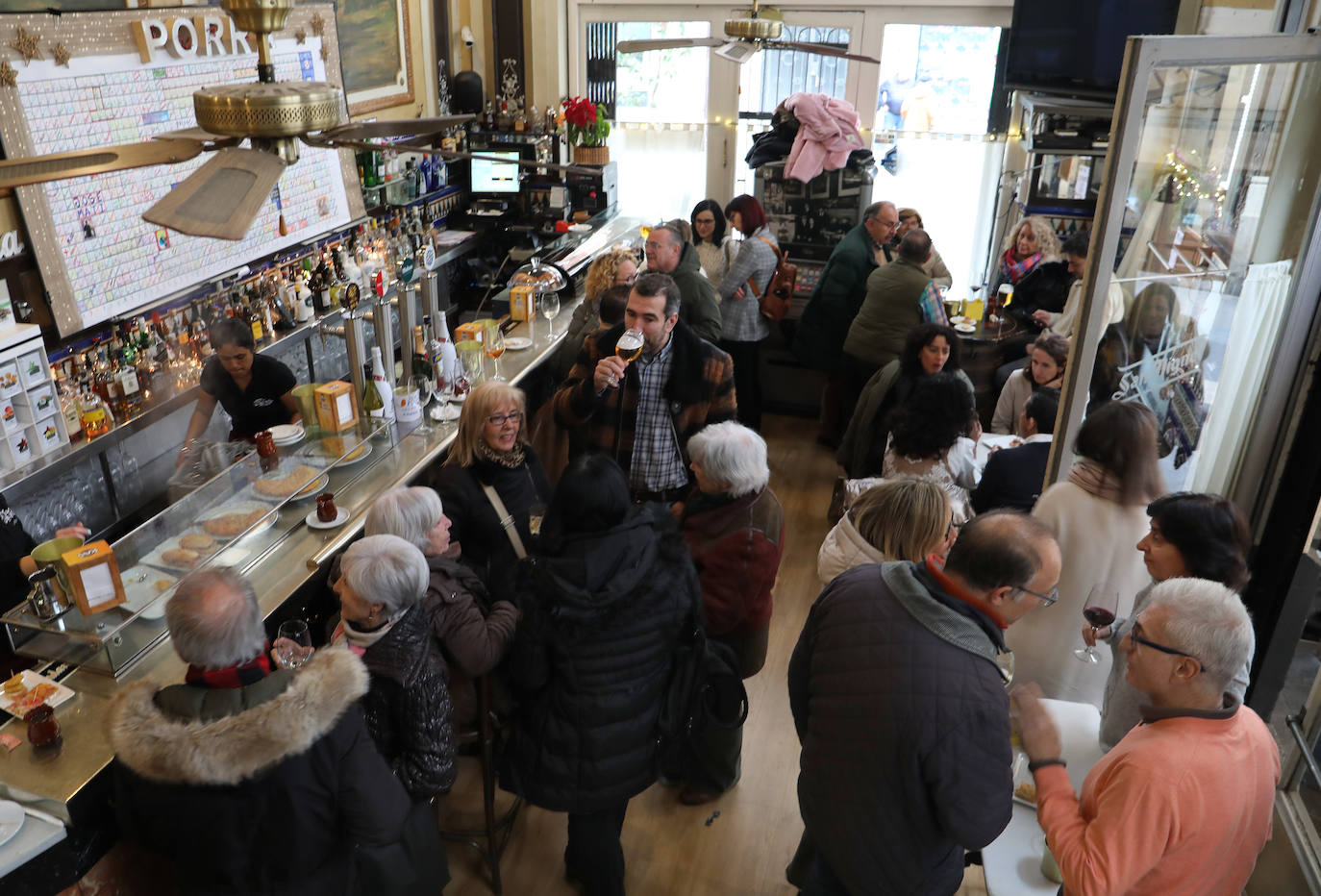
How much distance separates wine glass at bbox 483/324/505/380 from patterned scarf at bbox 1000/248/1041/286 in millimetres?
3246

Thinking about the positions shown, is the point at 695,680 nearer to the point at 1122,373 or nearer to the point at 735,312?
the point at 1122,373

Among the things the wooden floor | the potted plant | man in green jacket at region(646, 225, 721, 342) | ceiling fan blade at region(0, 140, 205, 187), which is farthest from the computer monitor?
ceiling fan blade at region(0, 140, 205, 187)

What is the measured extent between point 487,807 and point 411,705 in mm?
873

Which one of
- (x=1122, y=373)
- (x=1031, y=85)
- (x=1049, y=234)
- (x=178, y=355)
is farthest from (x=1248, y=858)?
(x=1031, y=85)

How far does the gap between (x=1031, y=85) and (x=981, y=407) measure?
222cm

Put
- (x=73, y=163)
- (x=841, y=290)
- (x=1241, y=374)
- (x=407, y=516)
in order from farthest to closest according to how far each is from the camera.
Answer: (x=841, y=290)
(x=1241, y=374)
(x=407, y=516)
(x=73, y=163)

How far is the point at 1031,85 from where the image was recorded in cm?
609

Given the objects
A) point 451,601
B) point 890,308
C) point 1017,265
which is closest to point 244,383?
point 451,601

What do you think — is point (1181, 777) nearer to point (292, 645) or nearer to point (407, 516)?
point (407, 516)

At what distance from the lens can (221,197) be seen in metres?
1.81

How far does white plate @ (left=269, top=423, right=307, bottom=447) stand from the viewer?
11.3 ft

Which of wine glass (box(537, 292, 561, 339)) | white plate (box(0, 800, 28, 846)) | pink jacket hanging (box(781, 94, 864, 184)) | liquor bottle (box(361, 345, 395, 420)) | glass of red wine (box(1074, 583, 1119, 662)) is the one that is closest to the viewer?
white plate (box(0, 800, 28, 846))

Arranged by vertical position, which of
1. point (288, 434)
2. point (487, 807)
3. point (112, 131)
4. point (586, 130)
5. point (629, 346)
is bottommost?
point (487, 807)

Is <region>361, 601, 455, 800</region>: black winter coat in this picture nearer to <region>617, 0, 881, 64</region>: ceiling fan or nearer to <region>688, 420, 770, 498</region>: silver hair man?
<region>688, 420, 770, 498</region>: silver hair man
